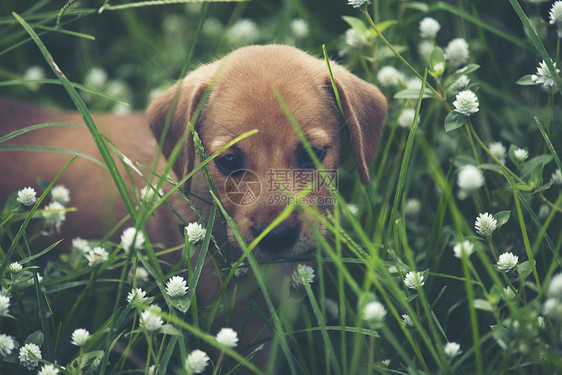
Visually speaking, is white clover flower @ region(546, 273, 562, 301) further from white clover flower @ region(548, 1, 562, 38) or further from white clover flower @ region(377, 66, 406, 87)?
white clover flower @ region(377, 66, 406, 87)

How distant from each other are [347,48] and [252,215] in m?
1.57

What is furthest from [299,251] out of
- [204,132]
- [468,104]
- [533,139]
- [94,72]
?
[94,72]

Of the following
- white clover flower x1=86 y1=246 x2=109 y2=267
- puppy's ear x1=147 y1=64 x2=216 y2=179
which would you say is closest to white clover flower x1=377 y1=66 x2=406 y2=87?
puppy's ear x1=147 y1=64 x2=216 y2=179

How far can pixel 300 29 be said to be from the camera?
439cm

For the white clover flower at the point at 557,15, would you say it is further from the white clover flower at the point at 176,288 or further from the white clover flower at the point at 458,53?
the white clover flower at the point at 176,288

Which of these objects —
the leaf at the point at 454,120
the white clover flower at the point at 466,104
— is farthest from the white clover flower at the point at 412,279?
the white clover flower at the point at 466,104

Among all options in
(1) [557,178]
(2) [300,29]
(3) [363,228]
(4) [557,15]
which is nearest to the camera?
(4) [557,15]

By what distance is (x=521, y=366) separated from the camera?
2.29 m

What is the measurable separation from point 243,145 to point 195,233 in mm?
576

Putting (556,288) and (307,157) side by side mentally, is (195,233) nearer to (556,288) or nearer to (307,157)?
(307,157)

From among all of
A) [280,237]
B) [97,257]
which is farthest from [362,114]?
[97,257]

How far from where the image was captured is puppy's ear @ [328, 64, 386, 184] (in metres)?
3.03

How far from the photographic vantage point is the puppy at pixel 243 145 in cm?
272

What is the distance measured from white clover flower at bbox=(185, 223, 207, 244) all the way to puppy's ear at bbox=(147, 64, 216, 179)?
0.51 meters
